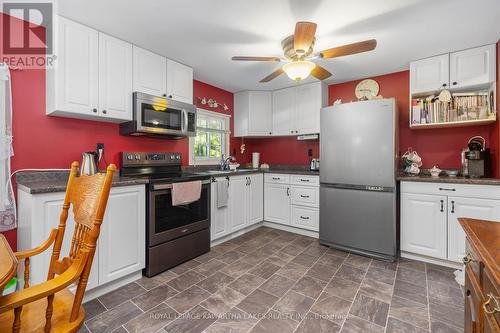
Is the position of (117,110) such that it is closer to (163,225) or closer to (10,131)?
(10,131)

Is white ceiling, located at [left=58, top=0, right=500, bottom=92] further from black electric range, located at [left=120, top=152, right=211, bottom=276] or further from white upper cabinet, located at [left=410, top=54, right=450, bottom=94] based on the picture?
black electric range, located at [left=120, top=152, right=211, bottom=276]

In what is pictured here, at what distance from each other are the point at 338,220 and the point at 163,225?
205cm

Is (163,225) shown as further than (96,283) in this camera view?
Yes

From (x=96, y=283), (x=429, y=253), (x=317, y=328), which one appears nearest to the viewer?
(x=317, y=328)

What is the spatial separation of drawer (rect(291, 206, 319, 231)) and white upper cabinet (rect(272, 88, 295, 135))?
4.16 ft

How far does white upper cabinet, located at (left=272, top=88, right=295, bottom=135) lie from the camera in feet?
12.5

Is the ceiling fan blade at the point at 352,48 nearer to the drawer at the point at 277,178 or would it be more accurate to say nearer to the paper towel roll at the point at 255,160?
the drawer at the point at 277,178

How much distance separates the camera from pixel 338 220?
2881mm

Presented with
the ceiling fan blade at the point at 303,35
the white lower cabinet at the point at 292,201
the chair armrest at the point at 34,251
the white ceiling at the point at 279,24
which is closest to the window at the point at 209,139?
the white lower cabinet at the point at 292,201

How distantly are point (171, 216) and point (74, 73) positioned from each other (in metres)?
1.56

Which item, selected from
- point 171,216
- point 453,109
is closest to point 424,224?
point 453,109

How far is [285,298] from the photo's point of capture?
6.18ft

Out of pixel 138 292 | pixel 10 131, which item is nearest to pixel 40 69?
pixel 10 131

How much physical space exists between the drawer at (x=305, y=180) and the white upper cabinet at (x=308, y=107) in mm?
753
